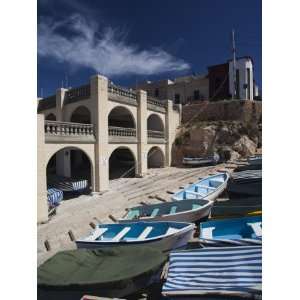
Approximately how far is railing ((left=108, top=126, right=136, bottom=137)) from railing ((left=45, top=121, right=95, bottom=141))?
148 centimetres

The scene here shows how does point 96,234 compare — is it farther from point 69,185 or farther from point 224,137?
point 224,137

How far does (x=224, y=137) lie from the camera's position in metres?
19.0

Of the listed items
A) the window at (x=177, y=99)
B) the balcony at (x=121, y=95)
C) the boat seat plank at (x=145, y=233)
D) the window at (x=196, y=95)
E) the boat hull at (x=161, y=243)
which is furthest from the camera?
the window at (x=177, y=99)

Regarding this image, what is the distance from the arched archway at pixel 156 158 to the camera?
17875 millimetres

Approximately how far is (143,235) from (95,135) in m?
6.68

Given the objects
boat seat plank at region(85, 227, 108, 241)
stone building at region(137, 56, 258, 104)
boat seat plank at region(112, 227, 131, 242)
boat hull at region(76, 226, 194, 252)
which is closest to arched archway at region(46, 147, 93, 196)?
boat seat plank at region(85, 227, 108, 241)

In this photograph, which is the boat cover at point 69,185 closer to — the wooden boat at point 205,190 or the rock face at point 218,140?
the wooden boat at point 205,190

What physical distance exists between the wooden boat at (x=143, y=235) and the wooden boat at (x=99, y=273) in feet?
2.35

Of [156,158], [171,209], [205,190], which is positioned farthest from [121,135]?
[171,209]

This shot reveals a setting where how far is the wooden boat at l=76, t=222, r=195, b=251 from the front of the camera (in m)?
4.55

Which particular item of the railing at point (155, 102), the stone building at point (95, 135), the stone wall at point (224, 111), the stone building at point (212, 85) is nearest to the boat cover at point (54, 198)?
the stone building at point (95, 135)
